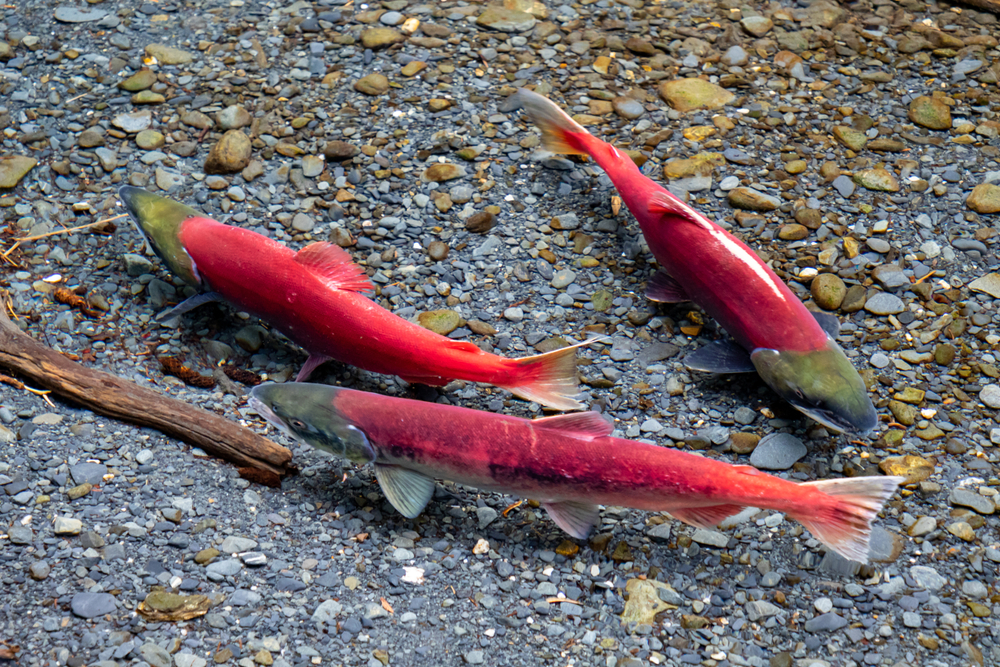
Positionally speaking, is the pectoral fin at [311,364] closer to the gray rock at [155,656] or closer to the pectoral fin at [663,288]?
the gray rock at [155,656]

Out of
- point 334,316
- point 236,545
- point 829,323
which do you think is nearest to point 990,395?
point 829,323

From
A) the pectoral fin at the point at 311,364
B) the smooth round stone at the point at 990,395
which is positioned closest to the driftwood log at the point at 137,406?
the pectoral fin at the point at 311,364

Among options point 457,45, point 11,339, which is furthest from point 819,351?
Result: point 11,339

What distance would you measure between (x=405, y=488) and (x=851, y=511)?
163cm

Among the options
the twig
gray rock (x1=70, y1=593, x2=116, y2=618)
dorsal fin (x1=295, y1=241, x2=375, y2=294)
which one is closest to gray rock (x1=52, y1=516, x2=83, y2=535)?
gray rock (x1=70, y1=593, x2=116, y2=618)

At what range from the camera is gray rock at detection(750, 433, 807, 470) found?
3570mm

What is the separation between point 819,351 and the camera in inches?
139

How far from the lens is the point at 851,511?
9.63 ft

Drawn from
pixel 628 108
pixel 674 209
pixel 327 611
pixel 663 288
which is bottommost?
pixel 327 611

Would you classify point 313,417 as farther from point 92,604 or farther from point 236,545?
point 92,604

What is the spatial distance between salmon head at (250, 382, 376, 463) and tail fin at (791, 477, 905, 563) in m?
1.69

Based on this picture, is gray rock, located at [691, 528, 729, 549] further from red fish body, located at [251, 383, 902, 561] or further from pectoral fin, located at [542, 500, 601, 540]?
pectoral fin, located at [542, 500, 601, 540]

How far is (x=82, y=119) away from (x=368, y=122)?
1.71 metres

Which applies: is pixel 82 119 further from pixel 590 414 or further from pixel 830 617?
pixel 830 617
